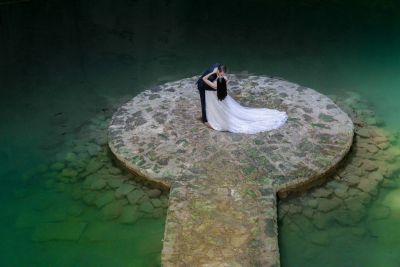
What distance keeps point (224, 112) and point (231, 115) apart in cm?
14

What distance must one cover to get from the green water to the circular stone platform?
1.77ft

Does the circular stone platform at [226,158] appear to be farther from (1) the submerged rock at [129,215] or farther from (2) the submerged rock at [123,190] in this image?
(1) the submerged rock at [129,215]

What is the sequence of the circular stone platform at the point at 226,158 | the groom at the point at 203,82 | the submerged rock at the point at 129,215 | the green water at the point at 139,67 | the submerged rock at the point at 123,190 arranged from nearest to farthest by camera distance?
the circular stone platform at the point at 226,158 < the green water at the point at 139,67 < the submerged rock at the point at 129,215 < the submerged rock at the point at 123,190 < the groom at the point at 203,82

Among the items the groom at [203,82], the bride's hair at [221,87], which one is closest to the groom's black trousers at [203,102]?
the groom at [203,82]

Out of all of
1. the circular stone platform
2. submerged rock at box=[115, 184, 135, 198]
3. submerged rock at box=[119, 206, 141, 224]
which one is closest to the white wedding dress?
the circular stone platform

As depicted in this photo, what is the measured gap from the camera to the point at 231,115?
7492mm

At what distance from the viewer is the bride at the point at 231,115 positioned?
24.0 ft

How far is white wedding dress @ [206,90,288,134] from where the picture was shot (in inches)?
292

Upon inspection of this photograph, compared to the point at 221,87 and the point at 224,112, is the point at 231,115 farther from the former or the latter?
the point at 221,87

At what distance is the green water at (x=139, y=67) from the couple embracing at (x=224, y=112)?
6.51ft

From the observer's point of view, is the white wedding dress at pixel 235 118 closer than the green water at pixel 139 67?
No

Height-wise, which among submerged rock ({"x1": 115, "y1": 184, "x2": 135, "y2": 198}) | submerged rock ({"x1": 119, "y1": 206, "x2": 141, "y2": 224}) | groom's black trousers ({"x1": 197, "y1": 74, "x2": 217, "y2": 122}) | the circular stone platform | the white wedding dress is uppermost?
groom's black trousers ({"x1": 197, "y1": 74, "x2": 217, "y2": 122})

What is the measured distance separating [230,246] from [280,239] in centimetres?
84

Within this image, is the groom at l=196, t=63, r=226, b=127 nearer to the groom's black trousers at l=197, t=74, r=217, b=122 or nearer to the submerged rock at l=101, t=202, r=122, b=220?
the groom's black trousers at l=197, t=74, r=217, b=122
